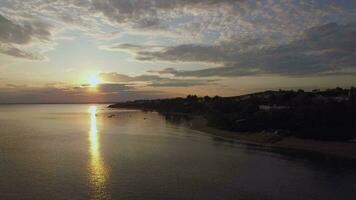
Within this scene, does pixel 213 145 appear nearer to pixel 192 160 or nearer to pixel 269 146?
pixel 269 146

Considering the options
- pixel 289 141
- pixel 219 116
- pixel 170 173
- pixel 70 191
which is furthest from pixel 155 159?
pixel 219 116

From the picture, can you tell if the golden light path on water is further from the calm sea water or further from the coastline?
the coastline

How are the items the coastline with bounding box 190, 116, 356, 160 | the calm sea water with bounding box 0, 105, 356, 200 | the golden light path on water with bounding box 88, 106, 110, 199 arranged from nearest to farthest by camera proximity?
the golden light path on water with bounding box 88, 106, 110, 199
the calm sea water with bounding box 0, 105, 356, 200
the coastline with bounding box 190, 116, 356, 160

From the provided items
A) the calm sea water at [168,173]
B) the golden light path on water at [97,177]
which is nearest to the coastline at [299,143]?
the calm sea water at [168,173]

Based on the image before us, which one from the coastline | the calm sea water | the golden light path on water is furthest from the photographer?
the coastline

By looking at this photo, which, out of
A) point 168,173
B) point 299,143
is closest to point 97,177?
point 168,173

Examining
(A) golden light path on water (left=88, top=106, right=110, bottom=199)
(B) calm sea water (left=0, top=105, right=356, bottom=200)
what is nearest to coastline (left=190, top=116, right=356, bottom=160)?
(B) calm sea water (left=0, top=105, right=356, bottom=200)

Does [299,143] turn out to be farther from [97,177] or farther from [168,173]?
[97,177]

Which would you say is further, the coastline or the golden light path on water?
the coastline

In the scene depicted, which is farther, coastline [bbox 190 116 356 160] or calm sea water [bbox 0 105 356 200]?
coastline [bbox 190 116 356 160]

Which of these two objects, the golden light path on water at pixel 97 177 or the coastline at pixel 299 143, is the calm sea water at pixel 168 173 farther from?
the coastline at pixel 299 143

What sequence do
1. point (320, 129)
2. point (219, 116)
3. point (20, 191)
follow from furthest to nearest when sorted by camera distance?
point (219, 116)
point (320, 129)
point (20, 191)
